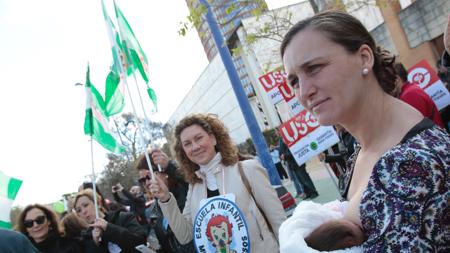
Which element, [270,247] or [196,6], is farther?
[196,6]

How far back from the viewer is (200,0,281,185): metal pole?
6.73 meters

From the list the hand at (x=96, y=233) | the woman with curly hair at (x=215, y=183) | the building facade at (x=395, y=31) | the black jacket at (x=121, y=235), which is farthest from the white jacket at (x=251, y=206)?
the building facade at (x=395, y=31)

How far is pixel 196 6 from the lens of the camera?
7.60 m

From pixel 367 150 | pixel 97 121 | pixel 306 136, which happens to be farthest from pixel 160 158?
pixel 367 150

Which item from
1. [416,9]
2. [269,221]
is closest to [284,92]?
[269,221]

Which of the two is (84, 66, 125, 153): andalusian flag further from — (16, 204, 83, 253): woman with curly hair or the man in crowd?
the man in crowd

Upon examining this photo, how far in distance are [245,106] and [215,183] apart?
162 inches

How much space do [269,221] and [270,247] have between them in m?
0.20

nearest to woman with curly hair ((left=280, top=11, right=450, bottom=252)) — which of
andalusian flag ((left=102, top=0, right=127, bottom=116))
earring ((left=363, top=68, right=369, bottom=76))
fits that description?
earring ((left=363, top=68, right=369, bottom=76))

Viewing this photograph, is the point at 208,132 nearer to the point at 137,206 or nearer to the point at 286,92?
the point at 286,92

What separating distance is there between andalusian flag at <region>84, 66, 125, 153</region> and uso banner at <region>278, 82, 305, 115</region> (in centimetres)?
265

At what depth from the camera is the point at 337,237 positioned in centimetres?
101

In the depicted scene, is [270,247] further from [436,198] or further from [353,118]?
[436,198]

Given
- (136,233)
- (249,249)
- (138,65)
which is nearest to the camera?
(249,249)
